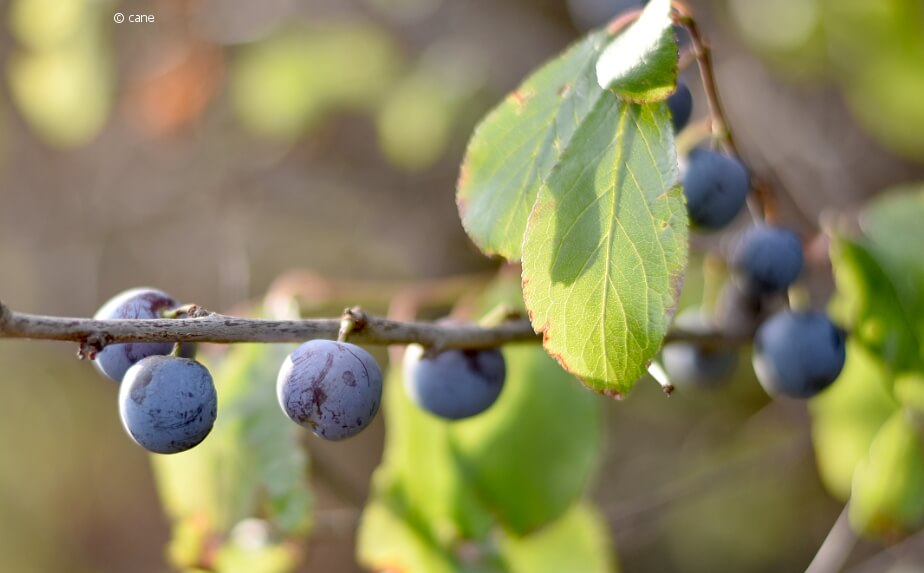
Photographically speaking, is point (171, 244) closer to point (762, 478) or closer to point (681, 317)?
Answer: point (762, 478)

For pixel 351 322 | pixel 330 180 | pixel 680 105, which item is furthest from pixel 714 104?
pixel 330 180

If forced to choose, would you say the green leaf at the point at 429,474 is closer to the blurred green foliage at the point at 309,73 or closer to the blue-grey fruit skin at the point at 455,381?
the blue-grey fruit skin at the point at 455,381

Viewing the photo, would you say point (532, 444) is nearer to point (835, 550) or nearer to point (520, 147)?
point (520, 147)

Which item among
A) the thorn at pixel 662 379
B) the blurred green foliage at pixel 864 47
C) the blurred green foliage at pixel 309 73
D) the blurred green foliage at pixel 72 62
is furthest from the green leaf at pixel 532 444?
the blurred green foliage at pixel 309 73

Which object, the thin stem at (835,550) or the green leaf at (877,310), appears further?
the thin stem at (835,550)

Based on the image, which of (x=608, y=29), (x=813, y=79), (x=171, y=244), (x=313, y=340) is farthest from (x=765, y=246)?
(x=171, y=244)

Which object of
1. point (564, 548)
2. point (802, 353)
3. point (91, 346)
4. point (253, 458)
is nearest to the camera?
point (91, 346)
